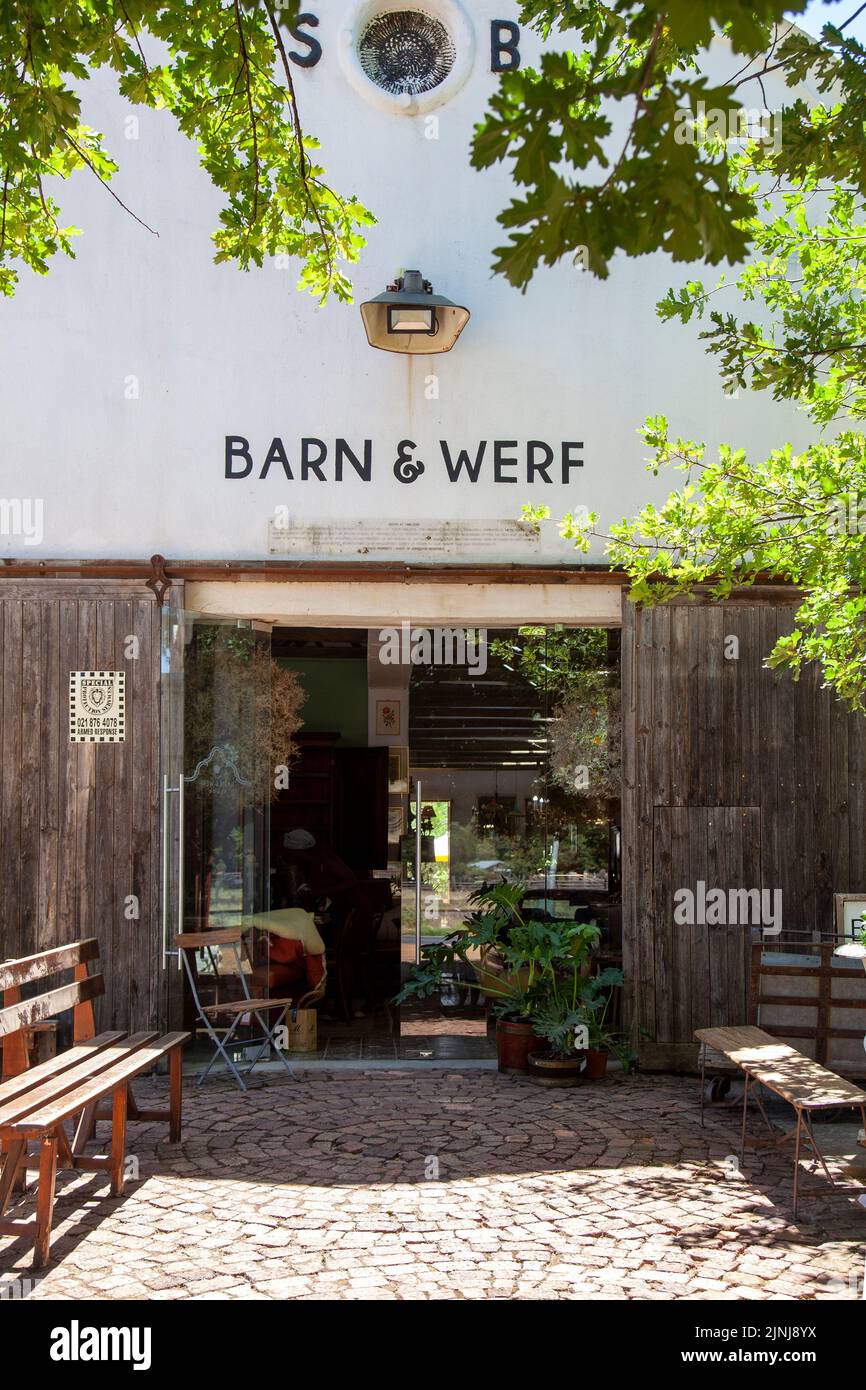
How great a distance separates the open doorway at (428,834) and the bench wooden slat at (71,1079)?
2.06m

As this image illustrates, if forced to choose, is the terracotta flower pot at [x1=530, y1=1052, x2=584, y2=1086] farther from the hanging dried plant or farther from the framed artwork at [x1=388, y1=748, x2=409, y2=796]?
the framed artwork at [x1=388, y1=748, x2=409, y2=796]

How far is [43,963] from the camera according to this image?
643 cm

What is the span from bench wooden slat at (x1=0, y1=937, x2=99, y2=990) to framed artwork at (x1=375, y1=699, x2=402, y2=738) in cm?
572

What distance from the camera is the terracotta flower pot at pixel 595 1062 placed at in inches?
334

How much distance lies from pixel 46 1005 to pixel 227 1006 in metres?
2.20

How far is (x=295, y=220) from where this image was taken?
611 centimetres

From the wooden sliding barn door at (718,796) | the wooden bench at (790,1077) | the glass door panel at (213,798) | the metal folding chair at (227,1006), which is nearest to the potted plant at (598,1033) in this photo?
the wooden sliding barn door at (718,796)

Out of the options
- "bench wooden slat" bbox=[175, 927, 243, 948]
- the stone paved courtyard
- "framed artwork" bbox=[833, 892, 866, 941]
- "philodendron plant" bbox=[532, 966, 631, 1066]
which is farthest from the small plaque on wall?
"framed artwork" bbox=[833, 892, 866, 941]

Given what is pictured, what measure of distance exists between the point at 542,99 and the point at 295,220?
10.7ft

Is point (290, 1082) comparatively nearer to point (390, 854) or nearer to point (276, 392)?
point (390, 854)

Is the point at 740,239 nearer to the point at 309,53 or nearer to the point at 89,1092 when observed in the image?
the point at 89,1092

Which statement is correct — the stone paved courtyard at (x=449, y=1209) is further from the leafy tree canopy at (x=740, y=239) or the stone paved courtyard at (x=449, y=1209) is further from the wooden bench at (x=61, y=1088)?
the leafy tree canopy at (x=740, y=239)

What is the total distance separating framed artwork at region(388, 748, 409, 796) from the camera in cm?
1066

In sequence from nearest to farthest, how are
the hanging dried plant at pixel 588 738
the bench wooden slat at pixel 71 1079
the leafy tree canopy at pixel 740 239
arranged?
the leafy tree canopy at pixel 740 239 < the bench wooden slat at pixel 71 1079 < the hanging dried plant at pixel 588 738
